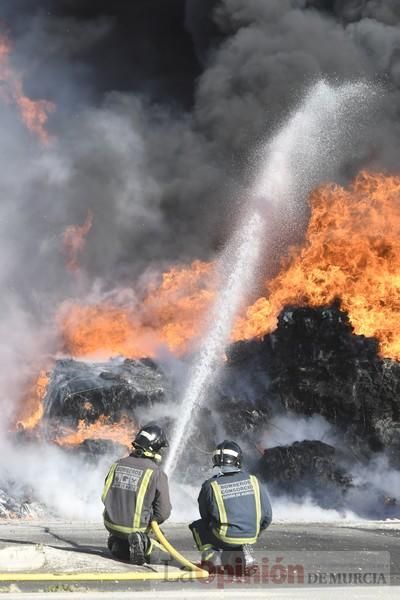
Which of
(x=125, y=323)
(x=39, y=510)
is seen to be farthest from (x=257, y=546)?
(x=125, y=323)

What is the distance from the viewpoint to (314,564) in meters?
6.64

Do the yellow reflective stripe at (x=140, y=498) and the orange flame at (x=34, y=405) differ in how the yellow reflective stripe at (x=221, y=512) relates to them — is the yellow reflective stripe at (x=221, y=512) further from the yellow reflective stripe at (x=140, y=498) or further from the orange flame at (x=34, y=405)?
the orange flame at (x=34, y=405)

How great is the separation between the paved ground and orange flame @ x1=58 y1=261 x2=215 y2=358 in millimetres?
12583

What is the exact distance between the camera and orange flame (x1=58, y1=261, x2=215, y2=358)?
23000 mm

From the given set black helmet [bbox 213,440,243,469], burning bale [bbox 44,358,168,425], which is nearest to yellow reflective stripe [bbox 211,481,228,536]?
black helmet [bbox 213,440,243,469]

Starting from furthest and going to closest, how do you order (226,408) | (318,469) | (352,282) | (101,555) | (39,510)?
(352,282) → (226,408) → (318,469) → (39,510) → (101,555)

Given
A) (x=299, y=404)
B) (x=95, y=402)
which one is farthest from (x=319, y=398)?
(x=95, y=402)

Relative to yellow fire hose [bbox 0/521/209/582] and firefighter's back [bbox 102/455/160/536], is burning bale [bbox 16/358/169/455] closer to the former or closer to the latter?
firefighter's back [bbox 102/455/160/536]

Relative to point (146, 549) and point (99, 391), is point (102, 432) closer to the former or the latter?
point (99, 391)

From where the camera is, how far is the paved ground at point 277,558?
5.27m

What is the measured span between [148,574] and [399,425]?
13991mm

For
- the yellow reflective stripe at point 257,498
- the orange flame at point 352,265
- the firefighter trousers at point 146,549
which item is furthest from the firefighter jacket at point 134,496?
the orange flame at point 352,265

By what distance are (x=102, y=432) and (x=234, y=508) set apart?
39.5 feet

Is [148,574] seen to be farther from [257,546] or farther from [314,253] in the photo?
[314,253]
